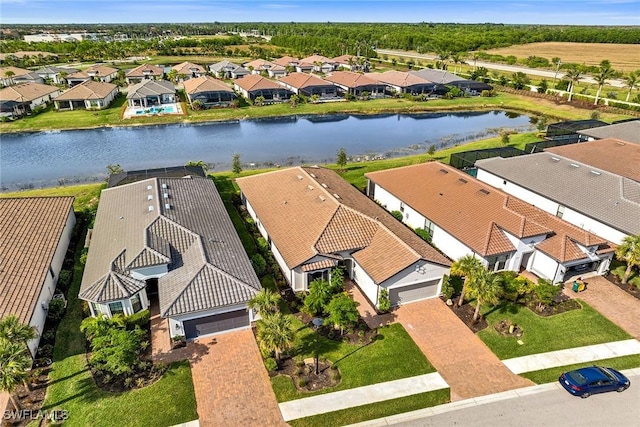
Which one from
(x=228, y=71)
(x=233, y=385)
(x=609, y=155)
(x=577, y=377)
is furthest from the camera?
(x=228, y=71)

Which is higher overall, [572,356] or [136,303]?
[136,303]

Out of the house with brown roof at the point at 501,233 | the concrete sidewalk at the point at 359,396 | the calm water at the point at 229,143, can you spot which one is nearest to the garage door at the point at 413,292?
the house with brown roof at the point at 501,233

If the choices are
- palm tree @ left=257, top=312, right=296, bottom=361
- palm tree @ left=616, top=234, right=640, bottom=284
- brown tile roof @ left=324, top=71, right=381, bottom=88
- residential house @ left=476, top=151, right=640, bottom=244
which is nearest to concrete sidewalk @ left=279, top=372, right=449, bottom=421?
palm tree @ left=257, top=312, right=296, bottom=361

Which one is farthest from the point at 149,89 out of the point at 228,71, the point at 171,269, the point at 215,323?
the point at 215,323

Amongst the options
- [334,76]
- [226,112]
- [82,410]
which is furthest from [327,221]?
[334,76]

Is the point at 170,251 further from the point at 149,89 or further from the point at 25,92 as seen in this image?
the point at 25,92

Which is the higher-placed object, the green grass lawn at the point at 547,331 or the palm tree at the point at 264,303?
the palm tree at the point at 264,303

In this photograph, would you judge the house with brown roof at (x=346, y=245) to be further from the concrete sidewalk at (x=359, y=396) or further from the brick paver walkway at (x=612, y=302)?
the brick paver walkway at (x=612, y=302)
